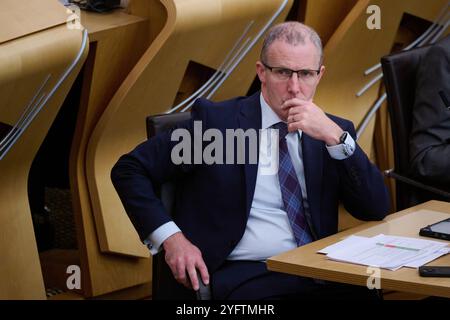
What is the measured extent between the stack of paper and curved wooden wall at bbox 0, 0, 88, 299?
4.14 feet

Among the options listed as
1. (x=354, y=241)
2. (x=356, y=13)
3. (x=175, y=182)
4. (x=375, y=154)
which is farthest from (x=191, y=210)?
(x=375, y=154)

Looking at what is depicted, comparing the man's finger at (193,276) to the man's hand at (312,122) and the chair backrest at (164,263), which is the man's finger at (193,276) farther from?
the man's hand at (312,122)

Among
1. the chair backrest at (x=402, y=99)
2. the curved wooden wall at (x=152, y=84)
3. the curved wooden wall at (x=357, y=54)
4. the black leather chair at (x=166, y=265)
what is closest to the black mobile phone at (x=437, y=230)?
the black leather chair at (x=166, y=265)

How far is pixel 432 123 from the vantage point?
3.28 m

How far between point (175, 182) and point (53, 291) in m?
1.34

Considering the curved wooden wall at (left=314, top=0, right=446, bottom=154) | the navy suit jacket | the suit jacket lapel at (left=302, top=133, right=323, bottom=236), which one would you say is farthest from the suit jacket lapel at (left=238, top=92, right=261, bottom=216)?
the curved wooden wall at (left=314, top=0, right=446, bottom=154)

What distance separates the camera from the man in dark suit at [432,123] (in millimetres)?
3240

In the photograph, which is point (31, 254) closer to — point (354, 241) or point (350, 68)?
point (354, 241)

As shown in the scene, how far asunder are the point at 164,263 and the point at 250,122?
467 millimetres

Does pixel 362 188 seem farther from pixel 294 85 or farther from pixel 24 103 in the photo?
pixel 24 103

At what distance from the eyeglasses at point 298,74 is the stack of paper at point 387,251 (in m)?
0.46

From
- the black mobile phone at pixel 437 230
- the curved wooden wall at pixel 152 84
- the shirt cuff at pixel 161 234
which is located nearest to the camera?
the black mobile phone at pixel 437 230

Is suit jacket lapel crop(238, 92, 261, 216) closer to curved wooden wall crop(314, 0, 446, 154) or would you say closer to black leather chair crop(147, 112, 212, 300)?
black leather chair crop(147, 112, 212, 300)

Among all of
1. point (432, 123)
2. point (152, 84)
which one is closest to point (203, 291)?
point (432, 123)
